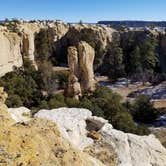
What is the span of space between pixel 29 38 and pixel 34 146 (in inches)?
2595

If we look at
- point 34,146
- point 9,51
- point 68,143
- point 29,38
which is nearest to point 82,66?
point 9,51

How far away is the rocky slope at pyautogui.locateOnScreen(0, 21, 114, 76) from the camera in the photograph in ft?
207

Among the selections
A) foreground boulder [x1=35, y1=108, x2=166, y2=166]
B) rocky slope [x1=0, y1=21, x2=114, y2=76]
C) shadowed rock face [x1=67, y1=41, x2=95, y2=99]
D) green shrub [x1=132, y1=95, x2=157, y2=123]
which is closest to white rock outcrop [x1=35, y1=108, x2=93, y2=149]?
foreground boulder [x1=35, y1=108, x2=166, y2=166]

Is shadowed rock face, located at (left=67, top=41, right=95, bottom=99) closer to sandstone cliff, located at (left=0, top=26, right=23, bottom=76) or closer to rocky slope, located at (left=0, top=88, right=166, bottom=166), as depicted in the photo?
sandstone cliff, located at (left=0, top=26, right=23, bottom=76)

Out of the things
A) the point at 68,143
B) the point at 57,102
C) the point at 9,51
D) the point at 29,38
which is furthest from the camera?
the point at 29,38

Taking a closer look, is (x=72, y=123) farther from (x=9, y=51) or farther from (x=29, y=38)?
(x=29, y=38)

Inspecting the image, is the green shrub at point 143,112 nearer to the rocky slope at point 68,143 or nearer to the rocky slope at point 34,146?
the rocky slope at point 68,143

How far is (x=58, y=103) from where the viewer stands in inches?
1502

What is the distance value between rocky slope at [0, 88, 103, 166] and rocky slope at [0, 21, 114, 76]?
52281 mm

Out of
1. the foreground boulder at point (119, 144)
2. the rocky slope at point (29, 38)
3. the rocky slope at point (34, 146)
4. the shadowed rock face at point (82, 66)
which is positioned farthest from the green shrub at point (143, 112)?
the rocky slope at point (34, 146)

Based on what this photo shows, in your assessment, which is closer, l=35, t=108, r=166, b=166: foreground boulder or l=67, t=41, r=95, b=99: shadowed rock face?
l=35, t=108, r=166, b=166: foreground boulder

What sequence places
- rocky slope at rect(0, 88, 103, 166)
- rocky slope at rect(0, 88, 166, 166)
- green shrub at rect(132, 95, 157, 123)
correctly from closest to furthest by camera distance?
rocky slope at rect(0, 88, 103, 166)
rocky slope at rect(0, 88, 166, 166)
green shrub at rect(132, 95, 157, 123)

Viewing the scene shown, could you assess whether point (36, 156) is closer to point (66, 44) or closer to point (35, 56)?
point (35, 56)

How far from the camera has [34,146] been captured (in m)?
6.87
